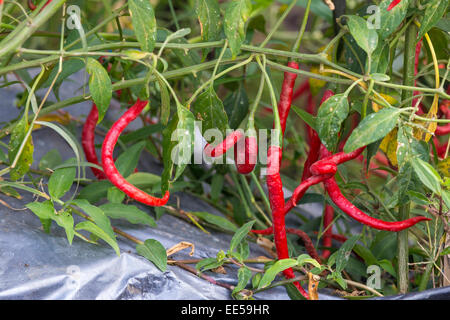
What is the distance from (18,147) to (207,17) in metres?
0.32

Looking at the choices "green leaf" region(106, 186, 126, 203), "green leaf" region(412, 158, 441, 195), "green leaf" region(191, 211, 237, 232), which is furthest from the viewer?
"green leaf" region(191, 211, 237, 232)

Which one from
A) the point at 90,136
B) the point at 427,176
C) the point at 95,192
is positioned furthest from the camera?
the point at 90,136

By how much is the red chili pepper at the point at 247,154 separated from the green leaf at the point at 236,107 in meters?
0.20

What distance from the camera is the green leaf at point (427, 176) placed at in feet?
2.17

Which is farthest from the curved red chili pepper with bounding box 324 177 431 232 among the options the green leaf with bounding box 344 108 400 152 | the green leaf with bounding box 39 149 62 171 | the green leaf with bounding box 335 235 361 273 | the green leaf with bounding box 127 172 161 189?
the green leaf with bounding box 39 149 62 171

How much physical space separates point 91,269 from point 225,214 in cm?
54

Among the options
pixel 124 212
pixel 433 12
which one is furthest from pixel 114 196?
pixel 433 12

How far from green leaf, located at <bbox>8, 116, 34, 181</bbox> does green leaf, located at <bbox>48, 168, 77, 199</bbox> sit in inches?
1.7

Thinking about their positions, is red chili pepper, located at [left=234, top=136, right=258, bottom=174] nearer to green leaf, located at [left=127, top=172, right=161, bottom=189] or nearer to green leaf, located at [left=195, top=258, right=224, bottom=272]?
green leaf, located at [left=195, top=258, right=224, bottom=272]

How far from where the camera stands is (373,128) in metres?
0.67

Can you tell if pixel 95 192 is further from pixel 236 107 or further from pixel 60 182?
pixel 236 107

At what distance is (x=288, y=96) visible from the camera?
0.82m

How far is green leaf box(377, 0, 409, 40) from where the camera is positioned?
2.38ft

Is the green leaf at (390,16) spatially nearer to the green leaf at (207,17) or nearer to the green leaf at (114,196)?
the green leaf at (207,17)
